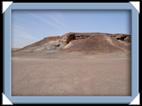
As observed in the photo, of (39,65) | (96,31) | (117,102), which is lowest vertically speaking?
(117,102)

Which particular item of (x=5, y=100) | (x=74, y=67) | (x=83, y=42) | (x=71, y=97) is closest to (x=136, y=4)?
(x=83, y=42)

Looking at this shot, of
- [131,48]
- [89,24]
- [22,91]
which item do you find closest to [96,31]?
[89,24]

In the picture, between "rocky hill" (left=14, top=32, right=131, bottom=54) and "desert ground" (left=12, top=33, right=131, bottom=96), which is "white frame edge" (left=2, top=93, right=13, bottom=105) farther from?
"rocky hill" (left=14, top=32, right=131, bottom=54)

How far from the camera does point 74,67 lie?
3719mm

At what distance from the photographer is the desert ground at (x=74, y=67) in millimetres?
3703

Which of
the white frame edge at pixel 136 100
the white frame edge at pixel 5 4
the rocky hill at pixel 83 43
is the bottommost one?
the white frame edge at pixel 136 100

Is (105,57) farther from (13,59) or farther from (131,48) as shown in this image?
(13,59)

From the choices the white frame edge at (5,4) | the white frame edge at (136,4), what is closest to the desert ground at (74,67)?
the white frame edge at (136,4)

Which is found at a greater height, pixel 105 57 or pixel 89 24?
pixel 89 24

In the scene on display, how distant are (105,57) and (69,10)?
1.69 ft

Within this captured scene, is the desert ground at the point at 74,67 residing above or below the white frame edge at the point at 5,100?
above

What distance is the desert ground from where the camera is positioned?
3.70 meters

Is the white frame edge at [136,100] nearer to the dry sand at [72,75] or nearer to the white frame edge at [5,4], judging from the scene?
the dry sand at [72,75]

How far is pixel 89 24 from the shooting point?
3730 millimetres
